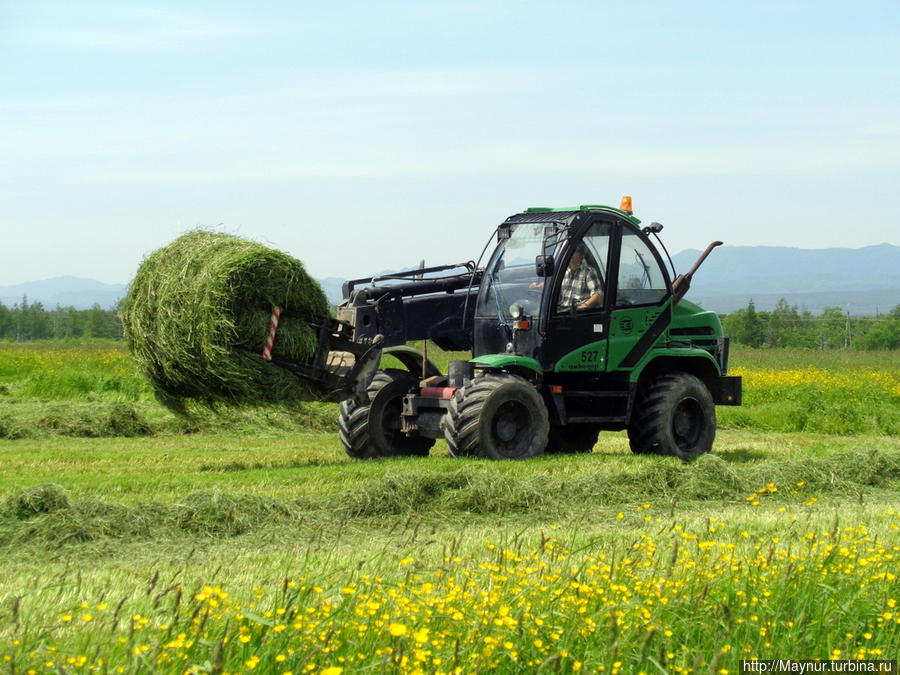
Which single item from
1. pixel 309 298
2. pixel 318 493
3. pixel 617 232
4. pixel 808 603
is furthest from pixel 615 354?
pixel 808 603

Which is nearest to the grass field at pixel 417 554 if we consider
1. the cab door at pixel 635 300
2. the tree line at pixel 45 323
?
the cab door at pixel 635 300

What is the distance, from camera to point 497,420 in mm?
12531

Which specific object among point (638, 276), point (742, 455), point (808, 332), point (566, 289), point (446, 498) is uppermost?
point (638, 276)

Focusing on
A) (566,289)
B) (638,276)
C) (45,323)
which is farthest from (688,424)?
(45,323)

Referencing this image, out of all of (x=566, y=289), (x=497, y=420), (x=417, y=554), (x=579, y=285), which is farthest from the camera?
(x=579, y=285)

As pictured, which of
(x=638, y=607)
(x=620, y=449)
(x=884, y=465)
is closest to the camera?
(x=638, y=607)

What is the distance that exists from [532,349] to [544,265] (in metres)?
1.00

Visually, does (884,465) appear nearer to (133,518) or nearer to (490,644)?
(133,518)

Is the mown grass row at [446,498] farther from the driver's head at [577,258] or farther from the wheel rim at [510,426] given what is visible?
the driver's head at [577,258]

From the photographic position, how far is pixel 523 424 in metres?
12.7

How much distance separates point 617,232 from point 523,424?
2.59m

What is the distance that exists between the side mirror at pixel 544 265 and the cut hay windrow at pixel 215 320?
2575 millimetres

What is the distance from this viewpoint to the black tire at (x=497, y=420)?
12.2 metres

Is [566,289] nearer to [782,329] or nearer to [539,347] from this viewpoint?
[539,347]
